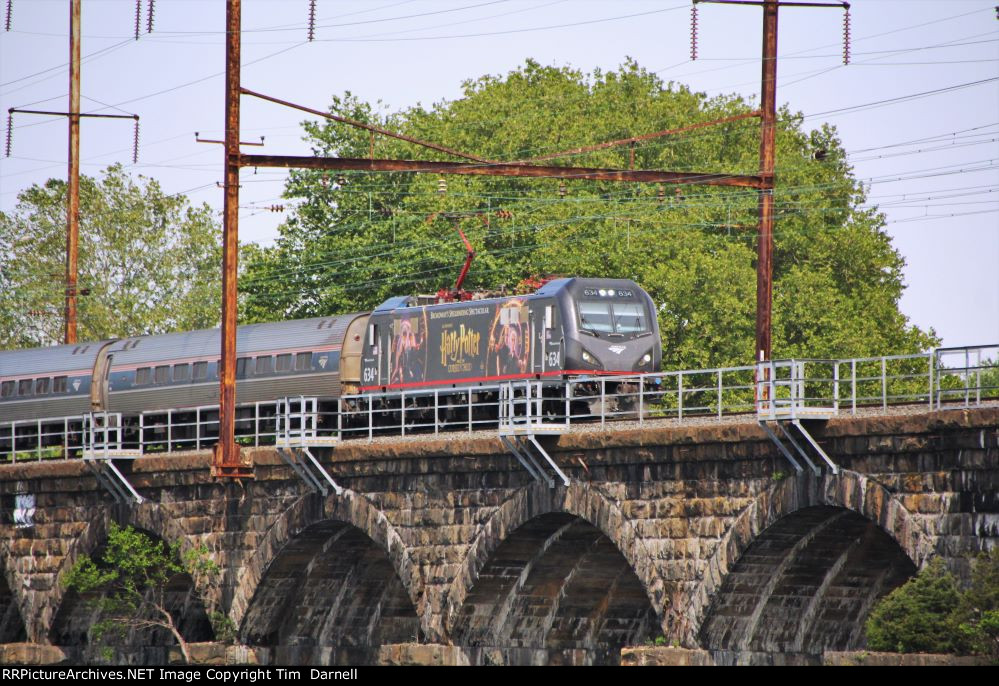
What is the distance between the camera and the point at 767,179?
33094 millimetres

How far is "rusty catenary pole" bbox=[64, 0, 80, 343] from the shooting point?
53000 millimetres

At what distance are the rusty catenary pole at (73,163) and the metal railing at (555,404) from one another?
4.61 metres

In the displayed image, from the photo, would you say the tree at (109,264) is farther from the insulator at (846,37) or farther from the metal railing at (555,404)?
the insulator at (846,37)

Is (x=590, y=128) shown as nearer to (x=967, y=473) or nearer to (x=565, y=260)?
(x=565, y=260)

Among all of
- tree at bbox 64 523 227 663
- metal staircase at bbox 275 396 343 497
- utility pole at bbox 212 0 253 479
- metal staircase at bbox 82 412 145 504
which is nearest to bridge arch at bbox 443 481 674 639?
metal staircase at bbox 275 396 343 497

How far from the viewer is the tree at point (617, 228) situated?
55625mm

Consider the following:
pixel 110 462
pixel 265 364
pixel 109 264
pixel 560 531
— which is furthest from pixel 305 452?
pixel 109 264

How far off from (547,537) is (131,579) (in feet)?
36.3

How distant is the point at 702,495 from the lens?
2795cm

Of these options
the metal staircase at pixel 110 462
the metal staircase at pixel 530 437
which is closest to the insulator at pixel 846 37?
the metal staircase at pixel 530 437

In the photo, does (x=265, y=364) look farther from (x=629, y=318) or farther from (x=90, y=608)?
(x=629, y=318)

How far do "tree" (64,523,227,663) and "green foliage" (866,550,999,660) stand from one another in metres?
16.4

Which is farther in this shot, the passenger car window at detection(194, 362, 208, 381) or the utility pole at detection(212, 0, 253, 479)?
the passenger car window at detection(194, 362, 208, 381)

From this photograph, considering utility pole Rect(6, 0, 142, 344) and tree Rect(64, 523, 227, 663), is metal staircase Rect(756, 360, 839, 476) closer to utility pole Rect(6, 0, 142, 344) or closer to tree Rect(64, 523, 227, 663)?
tree Rect(64, 523, 227, 663)
